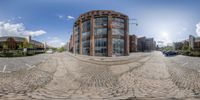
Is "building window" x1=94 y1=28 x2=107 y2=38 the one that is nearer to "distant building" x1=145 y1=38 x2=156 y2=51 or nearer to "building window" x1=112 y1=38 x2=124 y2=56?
"building window" x1=112 y1=38 x2=124 y2=56

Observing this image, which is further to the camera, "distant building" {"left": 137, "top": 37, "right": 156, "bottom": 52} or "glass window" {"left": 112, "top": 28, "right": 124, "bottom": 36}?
"glass window" {"left": 112, "top": 28, "right": 124, "bottom": 36}

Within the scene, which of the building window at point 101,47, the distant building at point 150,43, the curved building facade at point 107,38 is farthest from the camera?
the building window at point 101,47

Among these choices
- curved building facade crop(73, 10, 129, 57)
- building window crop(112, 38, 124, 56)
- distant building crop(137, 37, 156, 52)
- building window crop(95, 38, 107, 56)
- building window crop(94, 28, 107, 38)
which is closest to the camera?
distant building crop(137, 37, 156, 52)

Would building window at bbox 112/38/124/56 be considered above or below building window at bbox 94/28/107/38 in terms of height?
below

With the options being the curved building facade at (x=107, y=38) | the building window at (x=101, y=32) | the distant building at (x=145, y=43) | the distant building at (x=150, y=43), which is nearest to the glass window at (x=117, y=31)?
the curved building facade at (x=107, y=38)

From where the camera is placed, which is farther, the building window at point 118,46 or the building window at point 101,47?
the building window at point 118,46

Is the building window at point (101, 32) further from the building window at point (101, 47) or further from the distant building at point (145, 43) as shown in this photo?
the distant building at point (145, 43)

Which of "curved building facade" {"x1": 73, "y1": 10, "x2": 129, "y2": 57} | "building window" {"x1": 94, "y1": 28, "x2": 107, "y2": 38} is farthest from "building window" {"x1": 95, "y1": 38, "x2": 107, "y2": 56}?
"building window" {"x1": 94, "y1": 28, "x2": 107, "y2": 38}

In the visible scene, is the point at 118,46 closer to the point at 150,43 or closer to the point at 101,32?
the point at 101,32

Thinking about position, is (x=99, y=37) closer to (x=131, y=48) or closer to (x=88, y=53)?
(x=88, y=53)

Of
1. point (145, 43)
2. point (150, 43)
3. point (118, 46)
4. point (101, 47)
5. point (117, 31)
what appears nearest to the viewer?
point (101, 47)

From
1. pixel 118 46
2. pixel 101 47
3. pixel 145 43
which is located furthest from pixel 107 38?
pixel 145 43

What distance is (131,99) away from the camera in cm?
310

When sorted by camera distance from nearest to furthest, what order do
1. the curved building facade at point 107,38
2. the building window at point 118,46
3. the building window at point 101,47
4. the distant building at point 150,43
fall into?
the distant building at point 150,43, the curved building facade at point 107,38, the building window at point 101,47, the building window at point 118,46
